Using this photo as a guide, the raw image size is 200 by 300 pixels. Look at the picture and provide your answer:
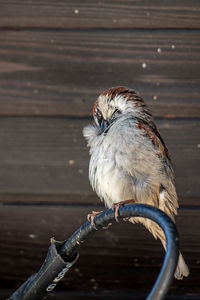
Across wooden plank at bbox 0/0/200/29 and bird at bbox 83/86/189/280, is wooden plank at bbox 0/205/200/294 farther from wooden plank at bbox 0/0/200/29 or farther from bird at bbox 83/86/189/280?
wooden plank at bbox 0/0/200/29

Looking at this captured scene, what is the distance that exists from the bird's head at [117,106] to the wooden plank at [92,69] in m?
0.20

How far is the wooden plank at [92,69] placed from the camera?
2.02 meters

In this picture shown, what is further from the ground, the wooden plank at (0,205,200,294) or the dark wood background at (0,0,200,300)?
the dark wood background at (0,0,200,300)

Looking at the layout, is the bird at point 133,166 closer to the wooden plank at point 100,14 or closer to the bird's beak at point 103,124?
the bird's beak at point 103,124

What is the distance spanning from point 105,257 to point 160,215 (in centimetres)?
129

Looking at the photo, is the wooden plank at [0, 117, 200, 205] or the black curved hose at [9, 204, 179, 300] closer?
the black curved hose at [9, 204, 179, 300]

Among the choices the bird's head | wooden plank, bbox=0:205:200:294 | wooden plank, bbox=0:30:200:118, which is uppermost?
wooden plank, bbox=0:30:200:118

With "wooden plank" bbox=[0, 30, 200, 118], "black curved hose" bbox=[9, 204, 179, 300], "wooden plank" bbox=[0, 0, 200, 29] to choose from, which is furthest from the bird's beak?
"black curved hose" bbox=[9, 204, 179, 300]

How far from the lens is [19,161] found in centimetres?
210

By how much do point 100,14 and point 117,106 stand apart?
13.9 inches

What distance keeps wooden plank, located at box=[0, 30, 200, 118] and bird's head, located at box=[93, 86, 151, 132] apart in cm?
20

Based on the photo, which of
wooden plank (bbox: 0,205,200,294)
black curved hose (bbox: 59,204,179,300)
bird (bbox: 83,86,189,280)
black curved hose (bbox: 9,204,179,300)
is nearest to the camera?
black curved hose (bbox: 59,204,179,300)

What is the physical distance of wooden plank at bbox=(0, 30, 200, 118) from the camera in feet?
6.63

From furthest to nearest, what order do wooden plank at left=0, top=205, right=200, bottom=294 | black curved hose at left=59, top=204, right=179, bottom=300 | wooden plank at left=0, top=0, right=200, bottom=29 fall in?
wooden plank at left=0, top=205, right=200, bottom=294 < wooden plank at left=0, top=0, right=200, bottom=29 < black curved hose at left=59, top=204, right=179, bottom=300
